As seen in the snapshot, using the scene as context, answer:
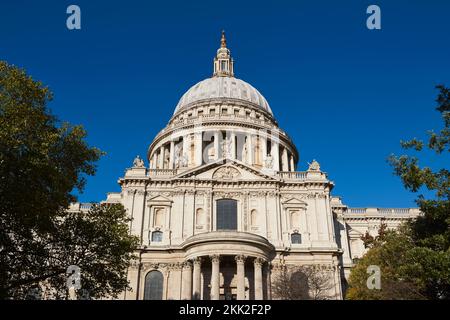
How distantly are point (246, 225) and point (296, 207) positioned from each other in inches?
212

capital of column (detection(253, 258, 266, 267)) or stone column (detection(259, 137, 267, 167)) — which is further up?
stone column (detection(259, 137, 267, 167))

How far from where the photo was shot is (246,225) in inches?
1740

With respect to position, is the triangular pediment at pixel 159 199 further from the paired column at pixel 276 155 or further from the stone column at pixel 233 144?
the paired column at pixel 276 155

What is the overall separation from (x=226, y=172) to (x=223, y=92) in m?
25.6

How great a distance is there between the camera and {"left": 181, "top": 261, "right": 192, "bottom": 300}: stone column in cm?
3897

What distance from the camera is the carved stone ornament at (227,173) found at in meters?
46.6

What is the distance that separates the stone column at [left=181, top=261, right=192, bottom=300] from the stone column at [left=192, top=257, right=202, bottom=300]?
2.61ft

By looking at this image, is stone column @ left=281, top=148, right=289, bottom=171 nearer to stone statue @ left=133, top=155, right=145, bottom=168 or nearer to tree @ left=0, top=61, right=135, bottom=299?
stone statue @ left=133, top=155, right=145, bottom=168

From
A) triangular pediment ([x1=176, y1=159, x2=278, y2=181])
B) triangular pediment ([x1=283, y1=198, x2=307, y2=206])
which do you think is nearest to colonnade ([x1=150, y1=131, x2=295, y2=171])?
triangular pediment ([x1=176, y1=159, x2=278, y2=181])

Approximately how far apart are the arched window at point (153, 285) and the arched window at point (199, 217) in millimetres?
5861
